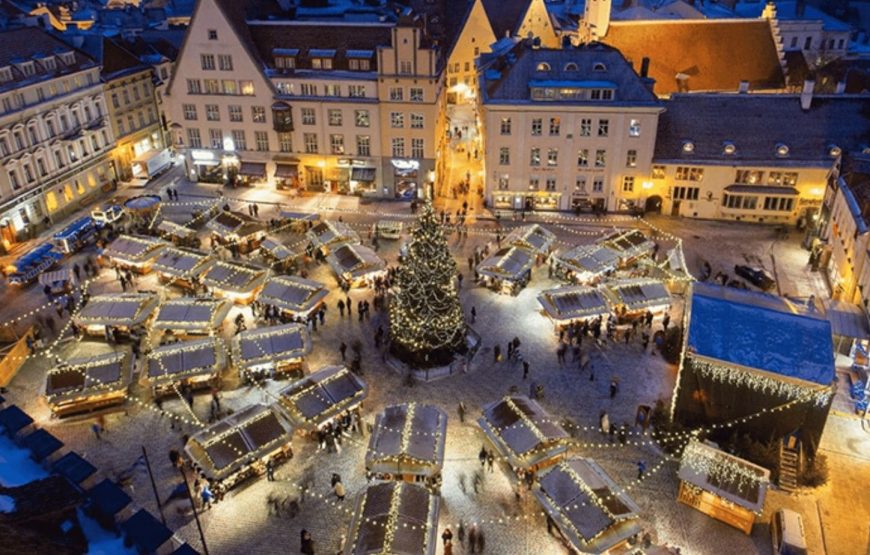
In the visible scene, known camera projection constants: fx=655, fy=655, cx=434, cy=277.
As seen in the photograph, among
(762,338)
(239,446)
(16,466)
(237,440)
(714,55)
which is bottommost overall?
(239,446)

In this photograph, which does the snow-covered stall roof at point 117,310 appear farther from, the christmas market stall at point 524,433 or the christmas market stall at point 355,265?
the christmas market stall at point 524,433

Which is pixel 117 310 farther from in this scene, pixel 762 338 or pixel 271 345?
pixel 762 338

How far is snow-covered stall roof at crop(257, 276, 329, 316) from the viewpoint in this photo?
45500 millimetres

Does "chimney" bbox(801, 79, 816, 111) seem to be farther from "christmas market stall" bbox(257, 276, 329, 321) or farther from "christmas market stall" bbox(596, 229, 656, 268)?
"christmas market stall" bbox(257, 276, 329, 321)

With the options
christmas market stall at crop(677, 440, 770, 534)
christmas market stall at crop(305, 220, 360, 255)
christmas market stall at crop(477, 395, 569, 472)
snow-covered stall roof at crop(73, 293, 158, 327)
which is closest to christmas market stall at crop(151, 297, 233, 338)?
snow-covered stall roof at crop(73, 293, 158, 327)

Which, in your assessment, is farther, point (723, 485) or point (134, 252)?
point (134, 252)

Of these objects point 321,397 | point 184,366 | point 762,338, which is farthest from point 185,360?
point 762,338

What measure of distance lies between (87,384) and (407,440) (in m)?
18.7

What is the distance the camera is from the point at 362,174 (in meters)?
66.9

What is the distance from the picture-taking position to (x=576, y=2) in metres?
125

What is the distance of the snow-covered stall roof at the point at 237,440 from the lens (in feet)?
105

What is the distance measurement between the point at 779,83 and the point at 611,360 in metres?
48.3

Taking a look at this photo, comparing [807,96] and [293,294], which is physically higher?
[807,96]

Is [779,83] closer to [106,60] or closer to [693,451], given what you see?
[693,451]
